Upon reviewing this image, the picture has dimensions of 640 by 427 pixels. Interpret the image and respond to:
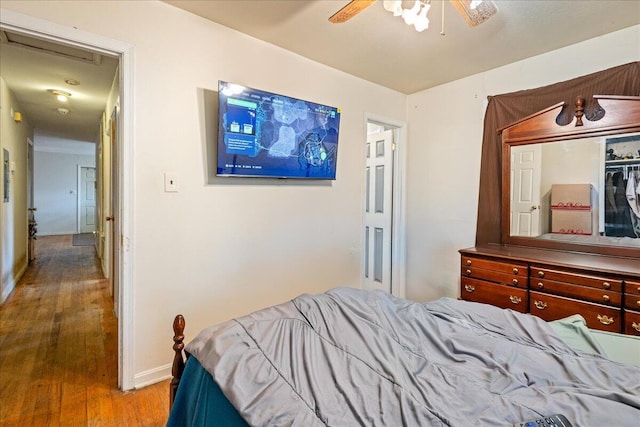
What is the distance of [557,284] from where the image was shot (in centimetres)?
203

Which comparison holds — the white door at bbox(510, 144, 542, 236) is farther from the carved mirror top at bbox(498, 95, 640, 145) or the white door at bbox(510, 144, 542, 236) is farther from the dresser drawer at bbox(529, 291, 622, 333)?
the dresser drawer at bbox(529, 291, 622, 333)

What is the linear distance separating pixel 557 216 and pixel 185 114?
277 cm

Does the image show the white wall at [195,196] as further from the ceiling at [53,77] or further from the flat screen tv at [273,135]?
the ceiling at [53,77]

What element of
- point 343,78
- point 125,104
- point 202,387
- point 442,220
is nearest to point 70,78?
point 125,104

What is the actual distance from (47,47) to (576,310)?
4.08 m

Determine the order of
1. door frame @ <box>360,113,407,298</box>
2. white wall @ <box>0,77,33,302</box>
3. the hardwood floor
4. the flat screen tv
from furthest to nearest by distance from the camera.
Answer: door frame @ <box>360,113,407,298</box> → white wall @ <box>0,77,33,302</box> → the flat screen tv → the hardwood floor

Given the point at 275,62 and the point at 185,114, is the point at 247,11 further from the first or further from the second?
the point at 185,114

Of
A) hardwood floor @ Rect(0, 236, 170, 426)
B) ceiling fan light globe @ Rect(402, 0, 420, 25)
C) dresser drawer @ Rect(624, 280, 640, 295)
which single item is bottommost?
hardwood floor @ Rect(0, 236, 170, 426)

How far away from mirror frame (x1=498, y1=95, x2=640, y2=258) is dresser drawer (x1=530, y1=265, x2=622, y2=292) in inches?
19.8

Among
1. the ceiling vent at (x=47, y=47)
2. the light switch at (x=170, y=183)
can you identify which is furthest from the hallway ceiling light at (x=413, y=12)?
the ceiling vent at (x=47, y=47)

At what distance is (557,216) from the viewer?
246cm

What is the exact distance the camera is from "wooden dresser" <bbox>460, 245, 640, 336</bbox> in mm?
1804

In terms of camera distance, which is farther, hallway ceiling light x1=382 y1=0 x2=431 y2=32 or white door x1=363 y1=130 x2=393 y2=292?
white door x1=363 y1=130 x2=393 y2=292

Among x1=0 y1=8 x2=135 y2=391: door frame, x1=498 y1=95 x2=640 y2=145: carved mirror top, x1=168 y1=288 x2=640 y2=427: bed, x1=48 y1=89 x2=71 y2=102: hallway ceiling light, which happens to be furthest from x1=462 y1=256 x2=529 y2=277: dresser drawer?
x1=48 y1=89 x2=71 y2=102: hallway ceiling light
